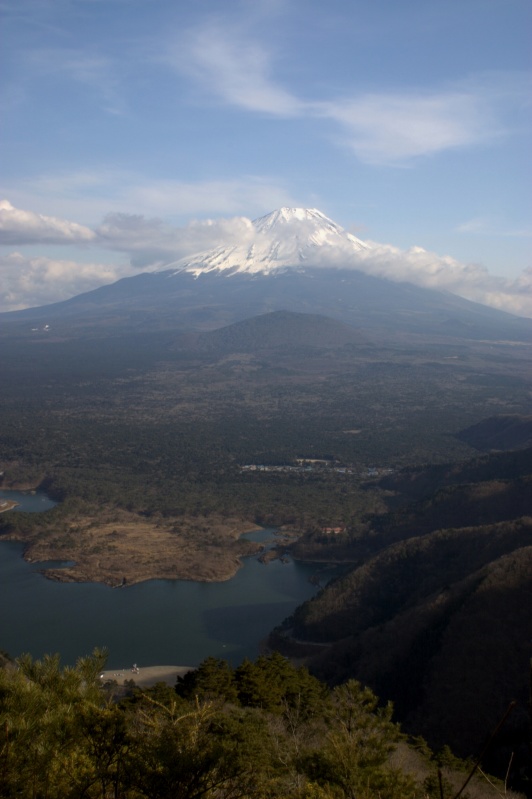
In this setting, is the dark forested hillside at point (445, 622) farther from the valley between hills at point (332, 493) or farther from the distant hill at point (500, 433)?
the distant hill at point (500, 433)

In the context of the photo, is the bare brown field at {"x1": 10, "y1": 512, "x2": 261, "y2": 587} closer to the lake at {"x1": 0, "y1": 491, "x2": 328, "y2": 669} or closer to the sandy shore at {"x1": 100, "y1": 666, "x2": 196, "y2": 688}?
the lake at {"x1": 0, "y1": 491, "x2": 328, "y2": 669}

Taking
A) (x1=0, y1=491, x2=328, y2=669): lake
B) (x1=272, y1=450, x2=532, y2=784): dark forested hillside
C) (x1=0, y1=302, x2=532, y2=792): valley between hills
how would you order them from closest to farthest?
(x1=272, y1=450, x2=532, y2=784): dark forested hillside
(x1=0, y1=302, x2=532, y2=792): valley between hills
(x1=0, y1=491, x2=328, y2=669): lake

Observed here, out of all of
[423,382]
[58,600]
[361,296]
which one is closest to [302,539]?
[58,600]

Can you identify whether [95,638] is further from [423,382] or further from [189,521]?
[423,382]

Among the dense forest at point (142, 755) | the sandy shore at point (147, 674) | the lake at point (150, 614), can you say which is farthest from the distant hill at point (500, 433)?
the dense forest at point (142, 755)

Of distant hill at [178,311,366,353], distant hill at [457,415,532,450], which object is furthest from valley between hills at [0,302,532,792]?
distant hill at [178,311,366,353]
